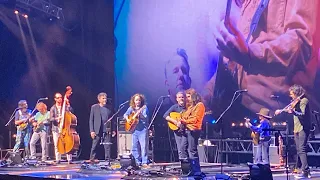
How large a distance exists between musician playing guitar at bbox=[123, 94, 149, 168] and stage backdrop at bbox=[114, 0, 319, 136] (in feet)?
10.2

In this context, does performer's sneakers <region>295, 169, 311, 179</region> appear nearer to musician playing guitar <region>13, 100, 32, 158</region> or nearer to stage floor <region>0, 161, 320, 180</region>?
stage floor <region>0, 161, 320, 180</region>

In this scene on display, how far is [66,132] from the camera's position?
12508 millimetres

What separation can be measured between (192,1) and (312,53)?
12.9ft

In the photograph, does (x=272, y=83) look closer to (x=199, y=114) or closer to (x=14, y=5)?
(x=199, y=114)

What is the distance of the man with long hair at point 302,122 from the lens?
29.4ft

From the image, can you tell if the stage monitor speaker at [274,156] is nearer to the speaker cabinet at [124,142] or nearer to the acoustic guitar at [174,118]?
the acoustic guitar at [174,118]

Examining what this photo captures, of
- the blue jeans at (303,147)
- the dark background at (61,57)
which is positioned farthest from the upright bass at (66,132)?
the blue jeans at (303,147)

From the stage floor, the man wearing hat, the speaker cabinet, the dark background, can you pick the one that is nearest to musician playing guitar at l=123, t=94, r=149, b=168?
the stage floor

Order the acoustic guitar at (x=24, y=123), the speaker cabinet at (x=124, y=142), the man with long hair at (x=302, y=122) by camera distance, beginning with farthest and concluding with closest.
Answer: the acoustic guitar at (x=24, y=123) → the speaker cabinet at (x=124, y=142) → the man with long hair at (x=302, y=122)

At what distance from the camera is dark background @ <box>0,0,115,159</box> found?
1515 centimetres

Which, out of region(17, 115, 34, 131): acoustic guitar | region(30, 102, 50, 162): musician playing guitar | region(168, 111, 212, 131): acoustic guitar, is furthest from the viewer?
region(17, 115, 34, 131): acoustic guitar

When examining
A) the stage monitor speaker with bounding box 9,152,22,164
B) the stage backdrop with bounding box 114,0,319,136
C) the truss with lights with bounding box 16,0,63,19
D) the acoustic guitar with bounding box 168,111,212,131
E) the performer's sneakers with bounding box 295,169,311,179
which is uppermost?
the truss with lights with bounding box 16,0,63,19

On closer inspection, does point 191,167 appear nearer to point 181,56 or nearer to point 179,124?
point 179,124

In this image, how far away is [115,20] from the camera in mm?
16562
